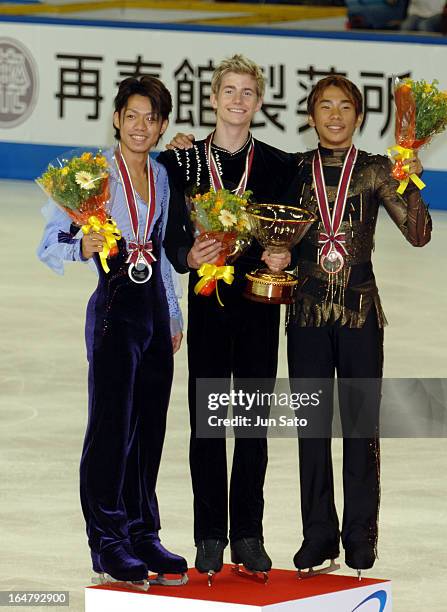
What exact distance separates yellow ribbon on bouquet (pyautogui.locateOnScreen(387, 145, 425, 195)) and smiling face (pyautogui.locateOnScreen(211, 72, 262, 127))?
0.49 metres

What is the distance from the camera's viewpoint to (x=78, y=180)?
5.30 m

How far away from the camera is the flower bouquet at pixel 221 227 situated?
17.5 feet

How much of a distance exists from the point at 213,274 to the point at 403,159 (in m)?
0.74

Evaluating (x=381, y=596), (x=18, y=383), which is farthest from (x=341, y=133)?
(x=18, y=383)

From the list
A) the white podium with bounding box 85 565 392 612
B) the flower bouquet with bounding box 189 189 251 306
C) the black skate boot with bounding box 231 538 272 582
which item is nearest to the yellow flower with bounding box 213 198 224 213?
the flower bouquet with bounding box 189 189 251 306

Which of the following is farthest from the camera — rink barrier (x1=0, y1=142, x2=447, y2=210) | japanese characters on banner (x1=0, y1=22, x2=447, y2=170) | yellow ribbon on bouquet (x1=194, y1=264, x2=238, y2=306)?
rink barrier (x1=0, y1=142, x2=447, y2=210)

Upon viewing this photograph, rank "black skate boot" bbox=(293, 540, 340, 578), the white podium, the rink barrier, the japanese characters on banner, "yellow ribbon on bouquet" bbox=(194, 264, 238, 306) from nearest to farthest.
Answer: the white podium
"yellow ribbon on bouquet" bbox=(194, 264, 238, 306)
"black skate boot" bbox=(293, 540, 340, 578)
the japanese characters on banner
the rink barrier

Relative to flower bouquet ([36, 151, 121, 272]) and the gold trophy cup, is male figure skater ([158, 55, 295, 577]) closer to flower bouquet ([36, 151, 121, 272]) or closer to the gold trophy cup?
the gold trophy cup

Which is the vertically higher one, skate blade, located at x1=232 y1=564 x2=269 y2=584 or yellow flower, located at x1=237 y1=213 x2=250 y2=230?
yellow flower, located at x1=237 y1=213 x2=250 y2=230

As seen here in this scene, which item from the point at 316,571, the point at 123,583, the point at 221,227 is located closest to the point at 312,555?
the point at 316,571

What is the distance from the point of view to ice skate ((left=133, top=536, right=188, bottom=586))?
5520mm

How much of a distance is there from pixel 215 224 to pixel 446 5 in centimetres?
1066

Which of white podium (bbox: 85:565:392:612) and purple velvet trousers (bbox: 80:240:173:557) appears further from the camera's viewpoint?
purple velvet trousers (bbox: 80:240:173:557)

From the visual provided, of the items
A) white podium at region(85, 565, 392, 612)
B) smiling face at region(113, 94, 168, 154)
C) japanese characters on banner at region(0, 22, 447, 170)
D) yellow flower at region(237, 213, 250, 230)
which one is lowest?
white podium at region(85, 565, 392, 612)
